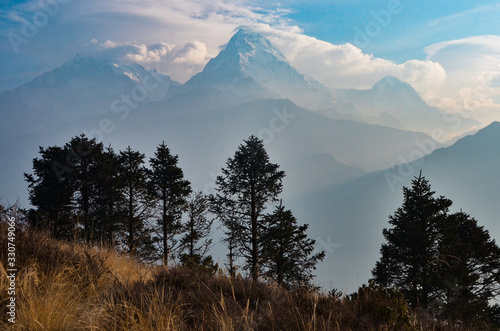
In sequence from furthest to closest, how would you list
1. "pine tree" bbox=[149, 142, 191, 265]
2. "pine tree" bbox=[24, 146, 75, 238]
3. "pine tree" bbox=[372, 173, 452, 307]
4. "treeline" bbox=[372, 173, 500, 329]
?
"pine tree" bbox=[149, 142, 191, 265], "pine tree" bbox=[372, 173, 452, 307], "pine tree" bbox=[24, 146, 75, 238], "treeline" bbox=[372, 173, 500, 329]

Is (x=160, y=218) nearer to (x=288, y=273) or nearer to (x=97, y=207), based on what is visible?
(x=97, y=207)

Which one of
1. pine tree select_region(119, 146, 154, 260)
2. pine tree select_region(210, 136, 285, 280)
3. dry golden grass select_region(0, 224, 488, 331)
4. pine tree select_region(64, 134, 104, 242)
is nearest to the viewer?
dry golden grass select_region(0, 224, 488, 331)

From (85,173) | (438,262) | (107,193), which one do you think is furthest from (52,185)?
(438,262)

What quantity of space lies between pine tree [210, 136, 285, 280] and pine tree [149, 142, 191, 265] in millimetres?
3239

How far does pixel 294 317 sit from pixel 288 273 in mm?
18083

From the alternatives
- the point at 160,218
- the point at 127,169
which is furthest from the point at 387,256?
the point at 127,169

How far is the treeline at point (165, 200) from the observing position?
20391 millimetres

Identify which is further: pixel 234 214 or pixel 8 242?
pixel 234 214

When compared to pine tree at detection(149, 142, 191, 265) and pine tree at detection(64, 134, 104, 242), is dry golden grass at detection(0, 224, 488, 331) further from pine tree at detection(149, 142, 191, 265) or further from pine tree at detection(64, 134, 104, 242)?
pine tree at detection(64, 134, 104, 242)

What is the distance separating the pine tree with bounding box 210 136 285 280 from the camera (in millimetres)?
20891

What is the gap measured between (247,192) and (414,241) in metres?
12.0

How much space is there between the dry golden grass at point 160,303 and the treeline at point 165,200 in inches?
634

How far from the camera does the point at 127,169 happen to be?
78.0 feet

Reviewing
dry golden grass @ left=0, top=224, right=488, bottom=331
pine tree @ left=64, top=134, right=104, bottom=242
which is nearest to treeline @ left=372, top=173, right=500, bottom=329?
dry golden grass @ left=0, top=224, right=488, bottom=331
